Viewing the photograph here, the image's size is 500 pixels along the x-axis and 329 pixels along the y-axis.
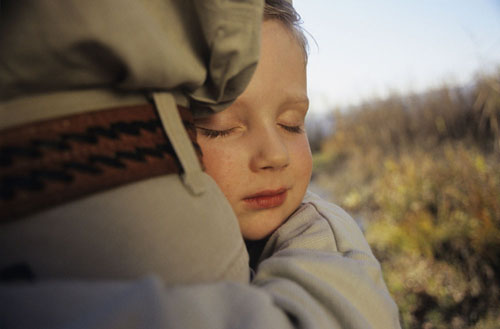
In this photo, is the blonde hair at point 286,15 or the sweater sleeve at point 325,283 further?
the blonde hair at point 286,15

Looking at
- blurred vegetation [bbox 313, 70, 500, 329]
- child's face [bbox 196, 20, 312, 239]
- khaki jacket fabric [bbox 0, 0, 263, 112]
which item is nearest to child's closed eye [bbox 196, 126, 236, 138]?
child's face [bbox 196, 20, 312, 239]

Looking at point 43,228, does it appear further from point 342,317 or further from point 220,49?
point 342,317

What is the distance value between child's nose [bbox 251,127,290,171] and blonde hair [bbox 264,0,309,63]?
388 millimetres

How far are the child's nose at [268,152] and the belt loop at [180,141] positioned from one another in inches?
14.4

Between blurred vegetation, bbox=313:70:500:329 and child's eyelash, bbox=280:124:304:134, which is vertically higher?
child's eyelash, bbox=280:124:304:134

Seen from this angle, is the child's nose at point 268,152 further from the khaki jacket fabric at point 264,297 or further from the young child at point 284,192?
the khaki jacket fabric at point 264,297

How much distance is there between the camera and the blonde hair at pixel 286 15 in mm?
1152

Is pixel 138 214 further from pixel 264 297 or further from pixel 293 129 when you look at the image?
pixel 293 129

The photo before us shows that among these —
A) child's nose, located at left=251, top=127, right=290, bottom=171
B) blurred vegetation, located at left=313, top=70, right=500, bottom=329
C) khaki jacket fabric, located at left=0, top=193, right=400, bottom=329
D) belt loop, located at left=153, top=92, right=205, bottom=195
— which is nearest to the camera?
khaki jacket fabric, located at left=0, top=193, right=400, bottom=329

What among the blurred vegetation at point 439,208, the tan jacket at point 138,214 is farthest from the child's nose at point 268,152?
the blurred vegetation at point 439,208

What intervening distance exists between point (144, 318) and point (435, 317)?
320 cm

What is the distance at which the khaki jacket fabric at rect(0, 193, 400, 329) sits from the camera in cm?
46

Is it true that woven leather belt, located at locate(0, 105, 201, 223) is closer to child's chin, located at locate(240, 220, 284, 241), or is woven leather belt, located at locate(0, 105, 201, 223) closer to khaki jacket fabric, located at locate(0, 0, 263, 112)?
khaki jacket fabric, located at locate(0, 0, 263, 112)

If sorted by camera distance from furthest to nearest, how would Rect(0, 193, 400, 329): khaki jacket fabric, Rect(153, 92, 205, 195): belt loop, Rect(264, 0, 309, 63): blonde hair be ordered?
1. Rect(264, 0, 309, 63): blonde hair
2. Rect(153, 92, 205, 195): belt loop
3. Rect(0, 193, 400, 329): khaki jacket fabric
